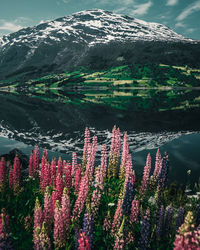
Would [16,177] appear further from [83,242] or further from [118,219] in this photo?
[83,242]

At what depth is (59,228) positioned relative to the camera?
7.28 metres

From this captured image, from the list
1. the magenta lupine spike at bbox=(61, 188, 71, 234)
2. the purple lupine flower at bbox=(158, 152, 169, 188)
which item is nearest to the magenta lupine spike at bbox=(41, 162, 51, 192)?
the magenta lupine spike at bbox=(61, 188, 71, 234)

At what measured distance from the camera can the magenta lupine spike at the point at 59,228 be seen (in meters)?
6.91

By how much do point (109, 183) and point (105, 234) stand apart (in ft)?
19.6

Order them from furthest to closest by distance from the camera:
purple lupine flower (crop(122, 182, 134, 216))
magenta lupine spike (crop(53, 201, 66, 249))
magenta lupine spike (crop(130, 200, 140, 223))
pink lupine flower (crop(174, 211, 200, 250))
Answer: magenta lupine spike (crop(130, 200, 140, 223)) < purple lupine flower (crop(122, 182, 134, 216)) < magenta lupine spike (crop(53, 201, 66, 249)) < pink lupine flower (crop(174, 211, 200, 250))

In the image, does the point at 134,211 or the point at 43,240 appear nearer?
the point at 43,240

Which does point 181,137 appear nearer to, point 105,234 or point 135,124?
point 135,124

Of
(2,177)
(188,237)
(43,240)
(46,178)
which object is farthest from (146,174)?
(2,177)

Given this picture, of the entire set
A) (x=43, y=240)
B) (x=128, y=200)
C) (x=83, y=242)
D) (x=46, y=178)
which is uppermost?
(x=83, y=242)

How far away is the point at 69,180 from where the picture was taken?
11367mm

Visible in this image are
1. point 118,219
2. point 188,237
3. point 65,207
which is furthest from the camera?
point 118,219

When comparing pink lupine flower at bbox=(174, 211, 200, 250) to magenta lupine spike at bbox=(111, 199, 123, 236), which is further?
magenta lupine spike at bbox=(111, 199, 123, 236)

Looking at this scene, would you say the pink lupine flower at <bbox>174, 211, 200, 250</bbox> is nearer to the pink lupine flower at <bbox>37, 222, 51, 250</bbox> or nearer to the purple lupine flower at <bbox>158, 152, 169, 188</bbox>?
the pink lupine flower at <bbox>37, 222, 51, 250</bbox>

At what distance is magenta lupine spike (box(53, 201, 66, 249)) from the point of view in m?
6.91
